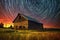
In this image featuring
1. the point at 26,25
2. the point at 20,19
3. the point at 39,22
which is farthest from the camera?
the point at 39,22

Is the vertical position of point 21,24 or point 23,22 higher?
Result: point 23,22

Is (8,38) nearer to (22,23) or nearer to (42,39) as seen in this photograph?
(42,39)

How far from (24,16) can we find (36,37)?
12324 millimetres

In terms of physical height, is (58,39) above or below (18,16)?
below

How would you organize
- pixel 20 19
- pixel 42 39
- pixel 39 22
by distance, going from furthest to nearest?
pixel 39 22, pixel 20 19, pixel 42 39

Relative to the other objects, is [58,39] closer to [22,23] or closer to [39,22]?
[22,23]

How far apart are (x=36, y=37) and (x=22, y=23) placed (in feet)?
41.6

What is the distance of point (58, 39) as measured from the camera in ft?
43.7

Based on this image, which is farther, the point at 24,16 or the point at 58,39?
the point at 24,16

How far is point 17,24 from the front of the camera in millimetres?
26875

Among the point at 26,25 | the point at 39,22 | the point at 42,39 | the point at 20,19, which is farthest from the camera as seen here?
the point at 39,22

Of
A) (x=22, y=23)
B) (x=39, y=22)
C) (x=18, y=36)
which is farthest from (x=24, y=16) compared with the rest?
(x=18, y=36)

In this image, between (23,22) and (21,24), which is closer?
(23,22)

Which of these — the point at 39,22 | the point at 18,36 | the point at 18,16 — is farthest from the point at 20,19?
the point at 18,36
